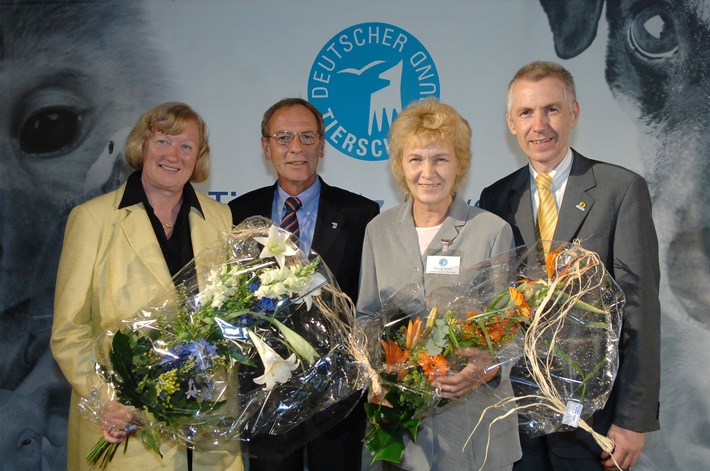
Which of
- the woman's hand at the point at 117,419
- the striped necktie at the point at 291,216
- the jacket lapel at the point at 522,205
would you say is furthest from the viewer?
the striped necktie at the point at 291,216

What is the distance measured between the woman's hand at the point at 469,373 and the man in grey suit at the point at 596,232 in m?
0.81

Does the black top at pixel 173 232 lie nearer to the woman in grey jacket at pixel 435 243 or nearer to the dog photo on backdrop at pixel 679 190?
the woman in grey jacket at pixel 435 243

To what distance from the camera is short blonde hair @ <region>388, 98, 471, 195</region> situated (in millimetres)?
2535

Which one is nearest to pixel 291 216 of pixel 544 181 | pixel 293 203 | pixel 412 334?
pixel 293 203

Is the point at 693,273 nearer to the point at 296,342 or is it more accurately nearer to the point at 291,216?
the point at 291,216

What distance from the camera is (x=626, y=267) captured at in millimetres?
2516

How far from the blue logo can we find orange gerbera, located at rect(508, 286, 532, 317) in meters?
2.40

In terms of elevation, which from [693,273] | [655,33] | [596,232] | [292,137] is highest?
[655,33]

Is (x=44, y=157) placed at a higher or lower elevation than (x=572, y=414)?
higher

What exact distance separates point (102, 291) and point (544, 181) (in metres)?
1.84

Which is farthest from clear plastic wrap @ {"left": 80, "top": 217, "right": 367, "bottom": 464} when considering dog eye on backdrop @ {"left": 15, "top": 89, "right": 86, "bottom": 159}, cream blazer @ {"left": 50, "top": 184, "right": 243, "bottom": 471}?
dog eye on backdrop @ {"left": 15, "top": 89, "right": 86, "bottom": 159}

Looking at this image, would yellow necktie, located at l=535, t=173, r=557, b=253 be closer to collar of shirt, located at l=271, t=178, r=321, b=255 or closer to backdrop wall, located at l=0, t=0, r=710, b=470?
collar of shirt, located at l=271, t=178, r=321, b=255

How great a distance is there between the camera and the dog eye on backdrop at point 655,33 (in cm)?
409

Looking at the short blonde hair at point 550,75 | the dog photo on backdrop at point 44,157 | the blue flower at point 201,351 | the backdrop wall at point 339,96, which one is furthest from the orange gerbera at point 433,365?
the dog photo on backdrop at point 44,157
